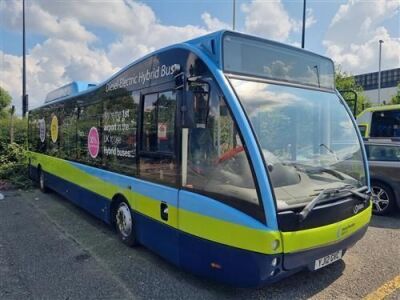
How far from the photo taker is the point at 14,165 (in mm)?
13320

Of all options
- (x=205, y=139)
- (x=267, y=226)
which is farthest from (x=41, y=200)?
(x=267, y=226)

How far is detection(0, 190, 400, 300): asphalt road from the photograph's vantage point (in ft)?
12.9

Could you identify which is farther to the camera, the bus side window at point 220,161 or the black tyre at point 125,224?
the black tyre at point 125,224

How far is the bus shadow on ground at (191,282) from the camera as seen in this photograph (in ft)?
12.8

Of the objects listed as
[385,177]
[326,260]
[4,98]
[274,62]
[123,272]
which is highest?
[4,98]

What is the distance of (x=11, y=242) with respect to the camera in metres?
5.82

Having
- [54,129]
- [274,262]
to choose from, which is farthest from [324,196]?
[54,129]

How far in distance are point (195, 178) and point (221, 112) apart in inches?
30.9

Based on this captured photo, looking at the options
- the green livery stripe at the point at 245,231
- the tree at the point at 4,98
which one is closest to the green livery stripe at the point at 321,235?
the green livery stripe at the point at 245,231

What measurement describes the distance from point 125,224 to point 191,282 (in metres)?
1.70

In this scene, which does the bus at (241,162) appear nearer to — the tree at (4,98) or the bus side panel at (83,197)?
the bus side panel at (83,197)

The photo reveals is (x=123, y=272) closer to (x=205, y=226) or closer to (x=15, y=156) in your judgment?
(x=205, y=226)

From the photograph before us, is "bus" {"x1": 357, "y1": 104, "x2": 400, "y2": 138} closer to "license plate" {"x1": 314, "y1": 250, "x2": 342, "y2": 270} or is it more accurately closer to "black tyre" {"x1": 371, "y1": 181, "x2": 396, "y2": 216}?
"black tyre" {"x1": 371, "y1": 181, "x2": 396, "y2": 216}

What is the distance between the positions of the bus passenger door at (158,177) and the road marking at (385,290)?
213cm
